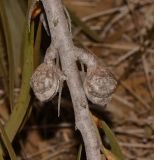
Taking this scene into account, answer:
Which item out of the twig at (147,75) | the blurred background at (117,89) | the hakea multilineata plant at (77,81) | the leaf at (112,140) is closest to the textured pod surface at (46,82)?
the hakea multilineata plant at (77,81)

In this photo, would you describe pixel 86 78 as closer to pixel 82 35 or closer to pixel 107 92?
pixel 107 92

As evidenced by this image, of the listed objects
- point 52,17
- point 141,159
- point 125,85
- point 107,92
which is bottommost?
point 141,159

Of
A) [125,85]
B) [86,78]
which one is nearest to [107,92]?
[86,78]

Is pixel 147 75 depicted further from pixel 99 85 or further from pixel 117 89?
pixel 99 85

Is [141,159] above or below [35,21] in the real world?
below

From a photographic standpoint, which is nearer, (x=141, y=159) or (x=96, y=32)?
(x=141, y=159)

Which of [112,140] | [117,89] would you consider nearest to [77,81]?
[112,140]

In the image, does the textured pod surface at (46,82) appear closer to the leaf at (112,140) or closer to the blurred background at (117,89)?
the leaf at (112,140)
